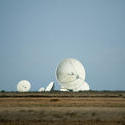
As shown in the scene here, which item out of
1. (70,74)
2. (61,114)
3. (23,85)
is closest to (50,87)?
(23,85)

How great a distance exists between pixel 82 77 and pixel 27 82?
144ft

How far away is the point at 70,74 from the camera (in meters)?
92.6

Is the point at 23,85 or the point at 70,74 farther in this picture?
the point at 23,85

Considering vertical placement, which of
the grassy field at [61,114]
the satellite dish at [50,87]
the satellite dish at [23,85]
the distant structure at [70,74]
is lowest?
the grassy field at [61,114]

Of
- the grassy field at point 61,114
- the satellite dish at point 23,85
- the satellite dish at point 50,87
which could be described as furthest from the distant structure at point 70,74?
the satellite dish at point 23,85

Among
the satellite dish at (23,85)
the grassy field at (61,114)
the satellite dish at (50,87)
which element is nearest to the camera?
the grassy field at (61,114)

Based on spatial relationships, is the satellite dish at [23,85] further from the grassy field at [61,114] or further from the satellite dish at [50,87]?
the grassy field at [61,114]

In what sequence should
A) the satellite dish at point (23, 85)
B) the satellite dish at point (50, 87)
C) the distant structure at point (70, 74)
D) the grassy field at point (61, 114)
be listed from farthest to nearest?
the satellite dish at point (23, 85) → the satellite dish at point (50, 87) → the distant structure at point (70, 74) → the grassy field at point (61, 114)

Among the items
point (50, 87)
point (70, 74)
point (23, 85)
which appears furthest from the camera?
point (23, 85)

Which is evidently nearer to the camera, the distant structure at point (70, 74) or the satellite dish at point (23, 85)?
the distant structure at point (70, 74)

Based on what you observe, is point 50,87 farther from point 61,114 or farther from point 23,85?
point 61,114

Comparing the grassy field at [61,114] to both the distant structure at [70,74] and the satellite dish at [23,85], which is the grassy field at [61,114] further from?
the satellite dish at [23,85]

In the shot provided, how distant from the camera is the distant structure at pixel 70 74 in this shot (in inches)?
3647

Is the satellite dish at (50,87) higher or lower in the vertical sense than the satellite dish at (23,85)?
lower
